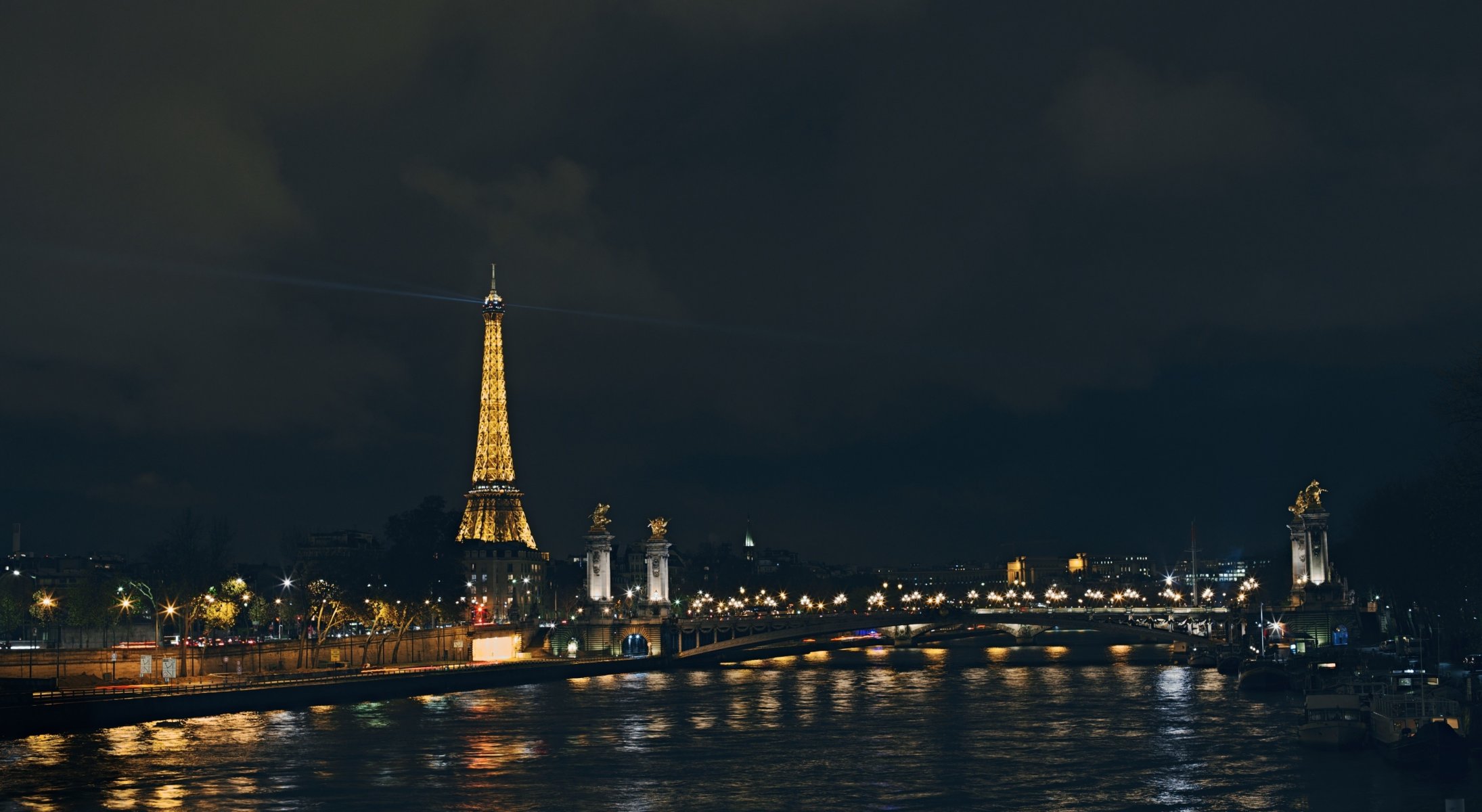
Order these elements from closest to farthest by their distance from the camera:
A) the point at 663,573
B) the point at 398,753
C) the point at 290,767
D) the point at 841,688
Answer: the point at 290,767, the point at 398,753, the point at 841,688, the point at 663,573

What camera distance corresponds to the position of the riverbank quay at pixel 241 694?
5554 centimetres

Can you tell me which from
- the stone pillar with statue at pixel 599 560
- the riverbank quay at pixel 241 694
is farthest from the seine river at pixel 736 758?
the stone pillar with statue at pixel 599 560

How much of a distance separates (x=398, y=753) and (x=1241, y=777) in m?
24.8

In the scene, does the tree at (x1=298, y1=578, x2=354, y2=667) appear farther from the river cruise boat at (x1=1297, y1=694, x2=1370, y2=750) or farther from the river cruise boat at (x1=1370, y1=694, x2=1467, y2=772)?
the river cruise boat at (x1=1370, y1=694, x2=1467, y2=772)

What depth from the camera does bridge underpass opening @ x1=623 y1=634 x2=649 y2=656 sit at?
111 m

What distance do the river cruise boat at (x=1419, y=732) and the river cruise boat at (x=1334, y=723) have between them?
19.9 inches

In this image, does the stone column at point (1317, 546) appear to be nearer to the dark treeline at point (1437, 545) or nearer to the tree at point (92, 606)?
the dark treeline at point (1437, 545)

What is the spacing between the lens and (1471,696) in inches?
1940

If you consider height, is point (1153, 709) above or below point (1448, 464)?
below

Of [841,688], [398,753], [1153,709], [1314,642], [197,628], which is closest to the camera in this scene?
[398,753]

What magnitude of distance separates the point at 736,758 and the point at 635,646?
62.0 metres

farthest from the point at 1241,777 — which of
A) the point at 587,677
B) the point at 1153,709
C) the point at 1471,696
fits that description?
the point at 587,677

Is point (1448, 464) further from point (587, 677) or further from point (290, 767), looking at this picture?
point (587, 677)

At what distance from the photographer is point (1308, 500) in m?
125
